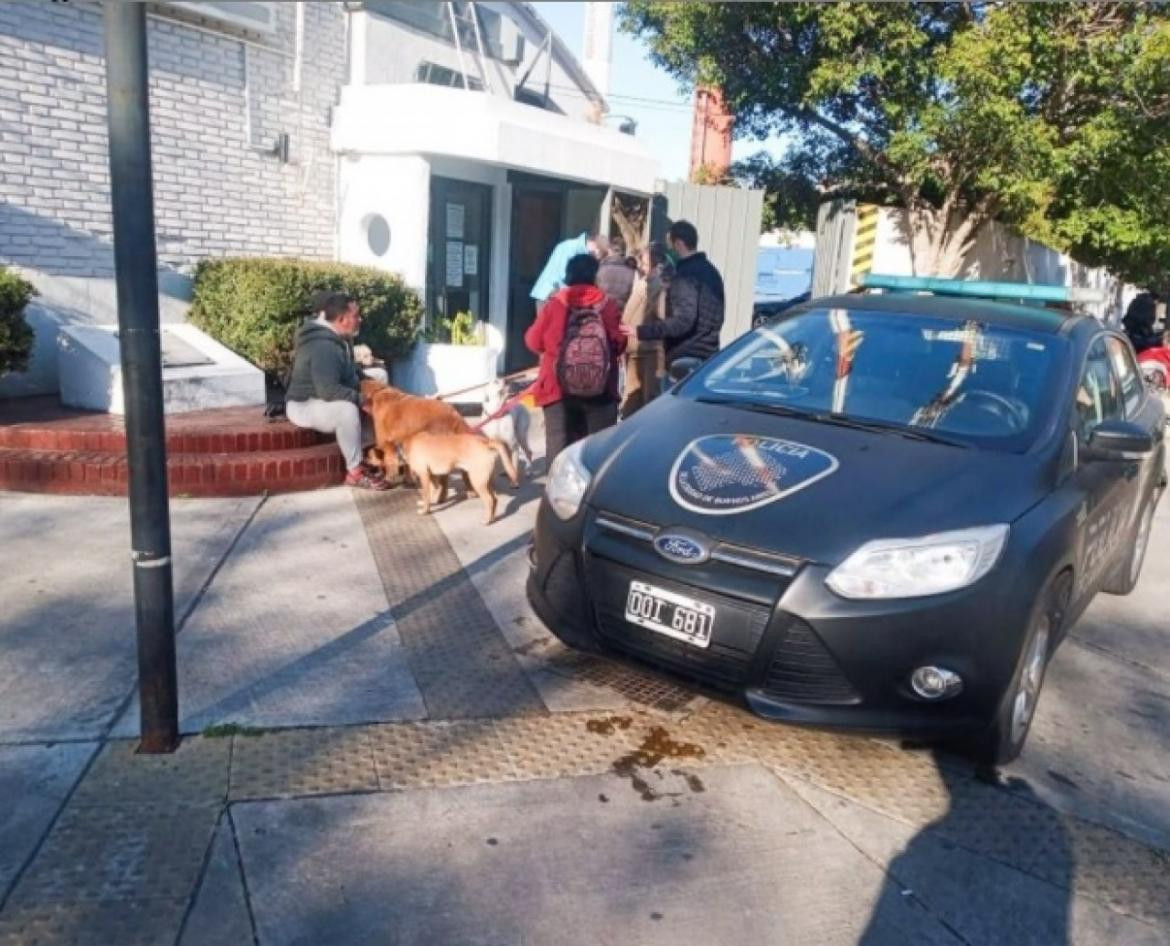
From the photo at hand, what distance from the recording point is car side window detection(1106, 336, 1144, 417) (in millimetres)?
4918

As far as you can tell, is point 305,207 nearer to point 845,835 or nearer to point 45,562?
point 45,562

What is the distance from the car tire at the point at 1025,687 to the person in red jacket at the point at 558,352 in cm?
309

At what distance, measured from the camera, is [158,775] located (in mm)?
3131

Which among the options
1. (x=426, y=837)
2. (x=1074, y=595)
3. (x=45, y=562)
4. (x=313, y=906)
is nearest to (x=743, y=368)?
(x=1074, y=595)

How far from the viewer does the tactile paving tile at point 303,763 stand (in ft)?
10.2

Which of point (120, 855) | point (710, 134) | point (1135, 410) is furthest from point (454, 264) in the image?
point (710, 134)

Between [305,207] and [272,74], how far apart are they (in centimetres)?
123

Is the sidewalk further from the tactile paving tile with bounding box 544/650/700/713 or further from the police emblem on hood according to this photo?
the police emblem on hood

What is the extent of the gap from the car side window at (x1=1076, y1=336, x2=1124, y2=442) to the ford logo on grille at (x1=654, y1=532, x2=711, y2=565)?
176 cm

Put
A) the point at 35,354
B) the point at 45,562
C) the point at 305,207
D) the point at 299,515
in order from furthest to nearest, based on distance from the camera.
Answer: the point at 305,207 → the point at 35,354 → the point at 299,515 → the point at 45,562

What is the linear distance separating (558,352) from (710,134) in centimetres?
2542

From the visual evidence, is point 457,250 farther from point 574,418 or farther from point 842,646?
point 842,646

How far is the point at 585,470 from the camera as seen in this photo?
12.6 feet

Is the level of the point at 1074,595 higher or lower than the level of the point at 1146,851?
higher
